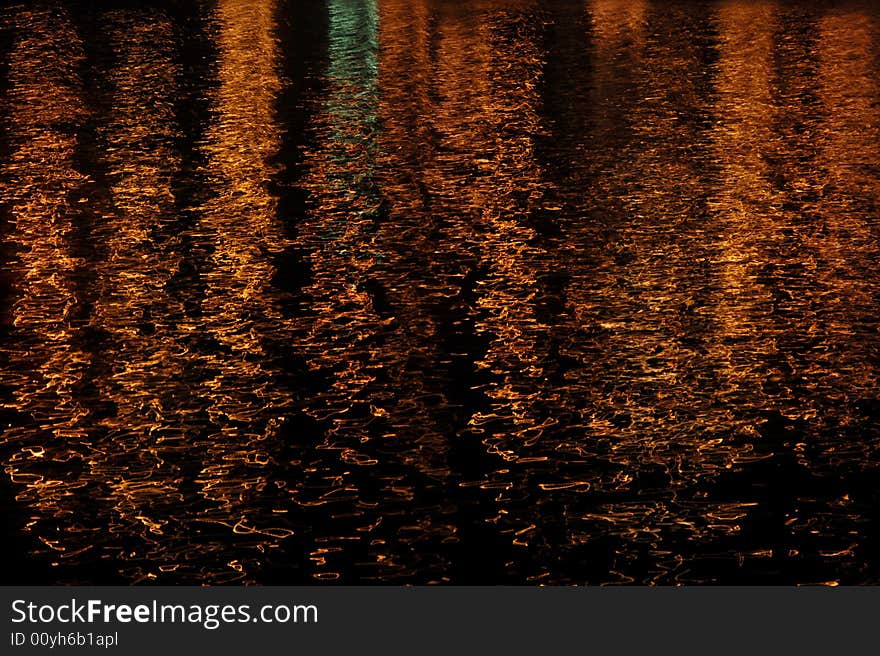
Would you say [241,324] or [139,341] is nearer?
[139,341]

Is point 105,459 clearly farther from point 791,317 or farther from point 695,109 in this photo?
point 695,109

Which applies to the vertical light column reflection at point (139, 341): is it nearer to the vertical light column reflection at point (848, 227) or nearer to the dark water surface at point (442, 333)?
the dark water surface at point (442, 333)

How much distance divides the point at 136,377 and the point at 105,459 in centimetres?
147

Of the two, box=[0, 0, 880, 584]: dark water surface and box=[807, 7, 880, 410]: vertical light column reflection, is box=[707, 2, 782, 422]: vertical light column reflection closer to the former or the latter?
box=[0, 0, 880, 584]: dark water surface

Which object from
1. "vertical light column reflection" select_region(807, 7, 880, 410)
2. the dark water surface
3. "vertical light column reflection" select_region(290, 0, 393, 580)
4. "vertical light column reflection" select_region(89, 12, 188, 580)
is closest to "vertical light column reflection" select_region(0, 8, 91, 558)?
the dark water surface

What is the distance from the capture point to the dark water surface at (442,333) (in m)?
7.89

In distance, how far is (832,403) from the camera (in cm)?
973

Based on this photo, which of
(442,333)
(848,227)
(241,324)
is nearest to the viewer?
(442,333)

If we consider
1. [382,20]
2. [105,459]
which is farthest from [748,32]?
[105,459]

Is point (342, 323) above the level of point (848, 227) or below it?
below

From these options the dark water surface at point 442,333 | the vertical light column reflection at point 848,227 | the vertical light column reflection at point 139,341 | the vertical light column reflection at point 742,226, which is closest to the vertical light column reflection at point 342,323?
the dark water surface at point 442,333

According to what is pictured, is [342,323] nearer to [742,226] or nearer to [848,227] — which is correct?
[742,226]

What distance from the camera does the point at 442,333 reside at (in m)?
11.3

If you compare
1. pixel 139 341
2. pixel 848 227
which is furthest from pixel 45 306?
pixel 848 227
